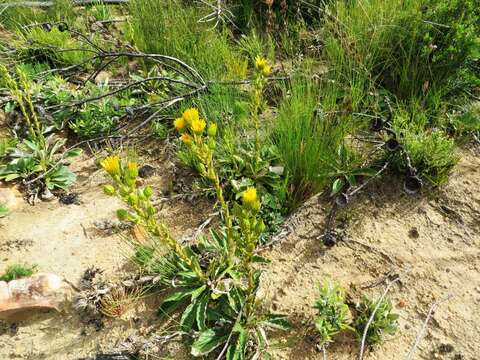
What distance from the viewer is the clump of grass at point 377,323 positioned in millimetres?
1821

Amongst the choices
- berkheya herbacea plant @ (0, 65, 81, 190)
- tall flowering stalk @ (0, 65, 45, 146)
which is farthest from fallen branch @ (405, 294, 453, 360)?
tall flowering stalk @ (0, 65, 45, 146)

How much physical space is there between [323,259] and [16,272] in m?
1.58

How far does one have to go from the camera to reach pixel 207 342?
1805 mm

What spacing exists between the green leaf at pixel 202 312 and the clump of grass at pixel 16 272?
0.92 metres

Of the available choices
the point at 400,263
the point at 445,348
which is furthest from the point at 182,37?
the point at 445,348

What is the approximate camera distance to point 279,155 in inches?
92.7

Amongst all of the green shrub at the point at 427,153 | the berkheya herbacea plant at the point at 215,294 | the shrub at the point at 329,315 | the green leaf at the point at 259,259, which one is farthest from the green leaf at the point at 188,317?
the green shrub at the point at 427,153

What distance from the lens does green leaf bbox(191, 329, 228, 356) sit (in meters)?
1.78

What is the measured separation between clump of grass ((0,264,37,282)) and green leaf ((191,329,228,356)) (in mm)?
963

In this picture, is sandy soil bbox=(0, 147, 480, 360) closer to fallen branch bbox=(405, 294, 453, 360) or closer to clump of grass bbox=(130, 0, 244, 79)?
fallen branch bbox=(405, 294, 453, 360)

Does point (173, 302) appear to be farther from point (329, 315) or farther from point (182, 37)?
point (182, 37)

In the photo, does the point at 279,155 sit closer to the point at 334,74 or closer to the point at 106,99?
the point at 334,74

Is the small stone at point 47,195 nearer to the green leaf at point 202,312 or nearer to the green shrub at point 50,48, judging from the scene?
the green leaf at point 202,312

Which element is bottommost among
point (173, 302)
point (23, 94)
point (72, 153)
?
point (173, 302)
